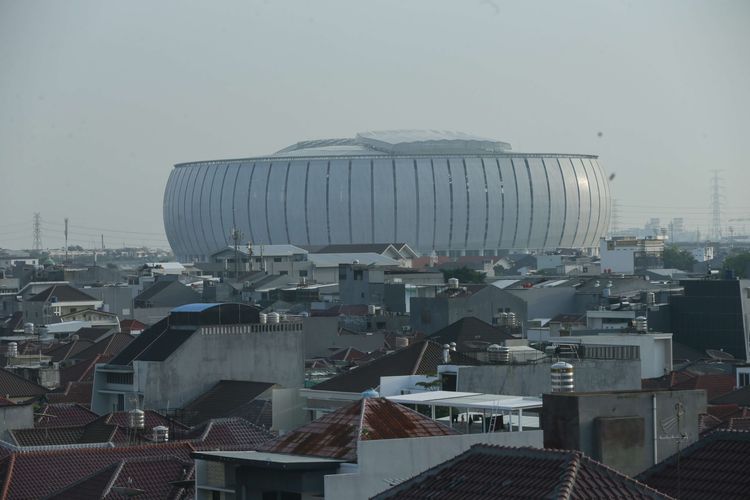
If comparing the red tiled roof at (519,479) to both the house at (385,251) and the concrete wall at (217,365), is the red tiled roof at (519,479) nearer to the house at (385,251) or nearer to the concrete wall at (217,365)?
the concrete wall at (217,365)

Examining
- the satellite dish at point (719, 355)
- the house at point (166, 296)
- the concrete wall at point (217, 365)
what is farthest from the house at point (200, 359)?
the house at point (166, 296)

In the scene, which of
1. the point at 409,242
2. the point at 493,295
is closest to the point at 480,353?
the point at 493,295

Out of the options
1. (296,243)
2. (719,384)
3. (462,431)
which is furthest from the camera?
(296,243)

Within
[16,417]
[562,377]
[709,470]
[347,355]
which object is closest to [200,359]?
[16,417]

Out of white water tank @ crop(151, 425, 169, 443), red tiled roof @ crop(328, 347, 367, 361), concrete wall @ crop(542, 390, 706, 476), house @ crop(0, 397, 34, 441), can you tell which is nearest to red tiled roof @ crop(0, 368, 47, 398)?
house @ crop(0, 397, 34, 441)

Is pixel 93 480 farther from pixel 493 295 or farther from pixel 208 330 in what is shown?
pixel 493 295

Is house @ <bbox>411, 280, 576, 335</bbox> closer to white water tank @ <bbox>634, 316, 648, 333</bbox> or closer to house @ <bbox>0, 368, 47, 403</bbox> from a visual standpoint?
white water tank @ <bbox>634, 316, 648, 333</bbox>
